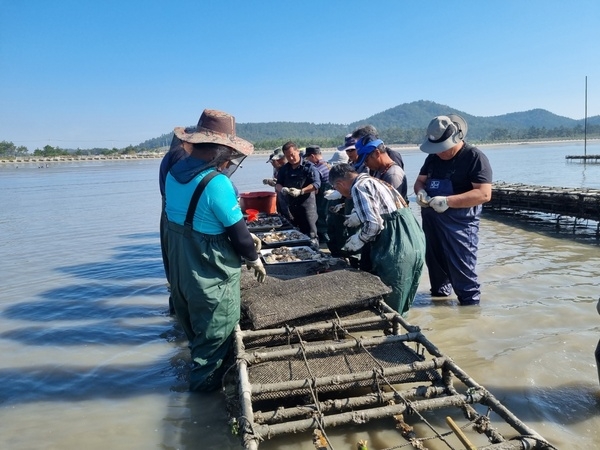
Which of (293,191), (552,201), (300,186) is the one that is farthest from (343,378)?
(552,201)

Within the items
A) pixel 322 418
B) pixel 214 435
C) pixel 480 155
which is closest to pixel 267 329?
pixel 214 435

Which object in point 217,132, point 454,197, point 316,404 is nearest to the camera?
point 316,404

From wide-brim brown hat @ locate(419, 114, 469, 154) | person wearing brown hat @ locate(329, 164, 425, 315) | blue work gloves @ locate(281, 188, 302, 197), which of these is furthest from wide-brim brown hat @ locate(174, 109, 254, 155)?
blue work gloves @ locate(281, 188, 302, 197)

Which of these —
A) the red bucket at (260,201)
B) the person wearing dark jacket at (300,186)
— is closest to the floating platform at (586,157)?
the red bucket at (260,201)

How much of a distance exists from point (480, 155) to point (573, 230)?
8.02 m

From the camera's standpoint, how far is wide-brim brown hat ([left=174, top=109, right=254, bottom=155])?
3062mm

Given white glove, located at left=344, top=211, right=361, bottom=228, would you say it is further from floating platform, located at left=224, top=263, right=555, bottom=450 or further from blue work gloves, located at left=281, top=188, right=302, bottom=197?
blue work gloves, located at left=281, top=188, right=302, bottom=197

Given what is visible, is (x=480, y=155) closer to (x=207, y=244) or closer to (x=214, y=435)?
(x=207, y=244)

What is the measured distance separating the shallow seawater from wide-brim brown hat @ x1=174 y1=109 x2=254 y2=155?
6.17ft

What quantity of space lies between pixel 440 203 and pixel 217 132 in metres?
2.38

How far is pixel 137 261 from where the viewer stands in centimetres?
895

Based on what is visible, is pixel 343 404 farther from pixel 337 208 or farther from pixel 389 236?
pixel 337 208

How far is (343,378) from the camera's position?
2.70 meters

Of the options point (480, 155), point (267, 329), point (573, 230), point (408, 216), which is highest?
point (480, 155)
